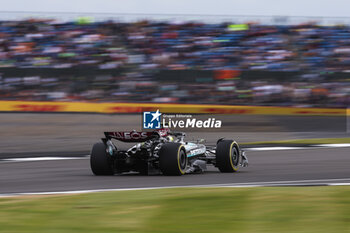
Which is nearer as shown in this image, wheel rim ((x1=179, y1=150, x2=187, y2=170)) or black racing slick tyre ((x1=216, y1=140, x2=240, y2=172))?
wheel rim ((x1=179, y1=150, x2=187, y2=170))

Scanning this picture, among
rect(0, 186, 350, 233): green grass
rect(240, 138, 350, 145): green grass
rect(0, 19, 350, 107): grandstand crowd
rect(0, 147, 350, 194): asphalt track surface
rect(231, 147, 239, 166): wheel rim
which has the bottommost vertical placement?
rect(240, 138, 350, 145): green grass

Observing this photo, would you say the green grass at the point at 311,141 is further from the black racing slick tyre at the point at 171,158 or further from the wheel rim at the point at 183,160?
the black racing slick tyre at the point at 171,158

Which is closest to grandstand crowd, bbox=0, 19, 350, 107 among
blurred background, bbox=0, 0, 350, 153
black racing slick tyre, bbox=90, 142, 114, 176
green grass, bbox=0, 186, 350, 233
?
blurred background, bbox=0, 0, 350, 153

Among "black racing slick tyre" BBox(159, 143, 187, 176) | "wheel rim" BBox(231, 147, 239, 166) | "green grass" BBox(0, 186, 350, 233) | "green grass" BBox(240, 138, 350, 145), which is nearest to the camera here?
"green grass" BBox(0, 186, 350, 233)

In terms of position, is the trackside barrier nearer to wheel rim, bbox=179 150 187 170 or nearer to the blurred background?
the blurred background

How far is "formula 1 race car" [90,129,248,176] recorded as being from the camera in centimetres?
934

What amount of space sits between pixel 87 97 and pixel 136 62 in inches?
96.7

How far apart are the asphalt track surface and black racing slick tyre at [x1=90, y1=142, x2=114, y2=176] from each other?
0.18 meters

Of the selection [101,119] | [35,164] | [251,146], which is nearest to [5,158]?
[35,164]

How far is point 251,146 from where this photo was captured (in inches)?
635

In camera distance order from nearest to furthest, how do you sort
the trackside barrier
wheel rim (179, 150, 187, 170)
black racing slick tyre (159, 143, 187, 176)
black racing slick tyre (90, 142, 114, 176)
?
black racing slick tyre (159, 143, 187, 176)
wheel rim (179, 150, 187, 170)
black racing slick tyre (90, 142, 114, 176)
the trackside barrier

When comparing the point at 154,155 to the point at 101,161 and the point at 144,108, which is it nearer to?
the point at 101,161

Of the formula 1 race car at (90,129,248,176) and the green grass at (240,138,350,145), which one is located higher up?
the formula 1 race car at (90,129,248,176)

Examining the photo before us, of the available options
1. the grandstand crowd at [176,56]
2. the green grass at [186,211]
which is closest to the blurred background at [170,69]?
the grandstand crowd at [176,56]
